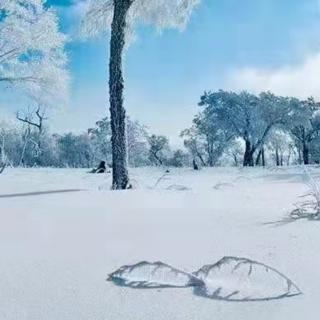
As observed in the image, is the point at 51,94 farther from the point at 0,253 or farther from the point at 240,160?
the point at 240,160

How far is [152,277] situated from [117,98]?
5.39 m

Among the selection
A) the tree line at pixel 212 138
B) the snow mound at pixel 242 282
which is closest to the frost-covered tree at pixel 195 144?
the tree line at pixel 212 138

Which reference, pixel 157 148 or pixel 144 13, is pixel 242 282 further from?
pixel 157 148

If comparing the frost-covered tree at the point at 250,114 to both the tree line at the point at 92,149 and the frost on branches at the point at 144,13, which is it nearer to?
the tree line at the point at 92,149

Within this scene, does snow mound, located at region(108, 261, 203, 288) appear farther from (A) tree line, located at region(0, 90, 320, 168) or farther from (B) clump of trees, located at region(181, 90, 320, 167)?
(B) clump of trees, located at region(181, 90, 320, 167)

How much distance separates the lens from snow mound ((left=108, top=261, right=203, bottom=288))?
6.03 ft

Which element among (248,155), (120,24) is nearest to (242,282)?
(120,24)

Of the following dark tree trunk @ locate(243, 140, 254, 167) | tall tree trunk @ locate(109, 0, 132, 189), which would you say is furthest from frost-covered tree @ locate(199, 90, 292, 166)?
tall tree trunk @ locate(109, 0, 132, 189)

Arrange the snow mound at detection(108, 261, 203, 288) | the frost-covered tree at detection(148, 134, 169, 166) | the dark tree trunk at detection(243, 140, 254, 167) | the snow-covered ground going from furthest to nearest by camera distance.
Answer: the frost-covered tree at detection(148, 134, 169, 166)
the dark tree trunk at detection(243, 140, 254, 167)
the snow mound at detection(108, 261, 203, 288)
the snow-covered ground

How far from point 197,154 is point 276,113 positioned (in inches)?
424

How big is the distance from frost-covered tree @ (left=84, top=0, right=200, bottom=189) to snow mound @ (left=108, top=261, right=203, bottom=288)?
4.77 m

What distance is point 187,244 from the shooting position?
2416mm

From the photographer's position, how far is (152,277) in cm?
190

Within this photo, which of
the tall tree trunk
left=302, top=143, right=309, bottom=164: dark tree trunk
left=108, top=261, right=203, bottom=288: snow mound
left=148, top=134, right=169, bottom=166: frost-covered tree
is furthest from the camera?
left=148, top=134, right=169, bottom=166: frost-covered tree
